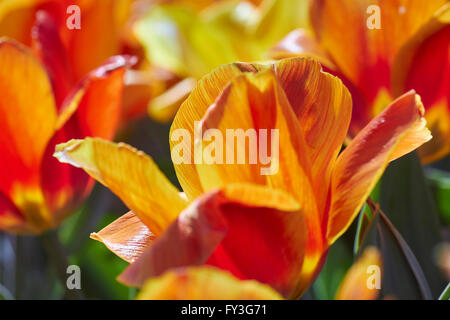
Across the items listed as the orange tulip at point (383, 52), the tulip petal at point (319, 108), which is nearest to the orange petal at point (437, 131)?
the orange tulip at point (383, 52)

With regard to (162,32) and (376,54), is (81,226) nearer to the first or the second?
(162,32)

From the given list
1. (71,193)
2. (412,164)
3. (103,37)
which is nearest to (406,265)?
(412,164)

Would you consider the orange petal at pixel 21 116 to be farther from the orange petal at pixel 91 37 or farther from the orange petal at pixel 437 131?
the orange petal at pixel 437 131

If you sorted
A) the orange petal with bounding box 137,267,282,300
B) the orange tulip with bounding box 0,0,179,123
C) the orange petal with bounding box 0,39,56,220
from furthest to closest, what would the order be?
1. the orange tulip with bounding box 0,0,179,123
2. the orange petal with bounding box 0,39,56,220
3. the orange petal with bounding box 137,267,282,300

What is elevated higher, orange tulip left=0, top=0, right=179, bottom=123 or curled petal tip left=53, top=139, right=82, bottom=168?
orange tulip left=0, top=0, right=179, bottom=123

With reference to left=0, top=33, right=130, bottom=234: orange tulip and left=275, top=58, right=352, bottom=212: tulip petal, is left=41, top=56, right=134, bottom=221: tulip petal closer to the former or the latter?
left=0, top=33, right=130, bottom=234: orange tulip

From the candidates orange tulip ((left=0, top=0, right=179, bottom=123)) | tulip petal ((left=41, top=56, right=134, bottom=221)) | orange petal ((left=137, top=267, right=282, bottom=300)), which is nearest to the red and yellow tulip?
orange petal ((left=137, top=267, right=282, bottom=300))
